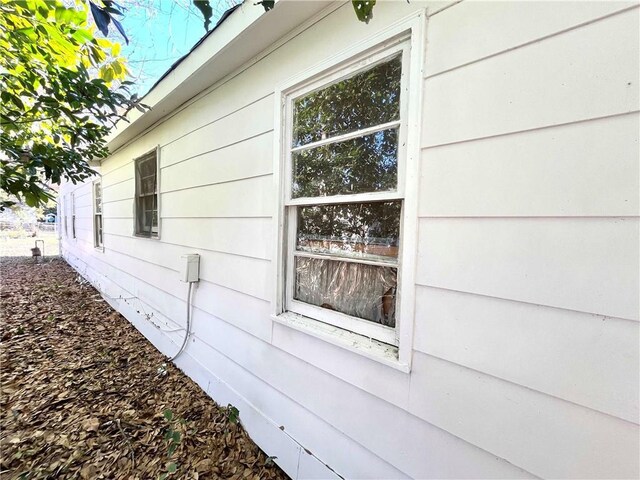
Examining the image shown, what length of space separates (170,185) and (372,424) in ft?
9.40

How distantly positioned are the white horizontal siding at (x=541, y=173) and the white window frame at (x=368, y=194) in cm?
11

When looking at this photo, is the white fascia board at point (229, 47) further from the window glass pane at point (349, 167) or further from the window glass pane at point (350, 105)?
the window glass pane at point (349, 167)

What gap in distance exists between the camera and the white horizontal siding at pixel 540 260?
2.74 feet

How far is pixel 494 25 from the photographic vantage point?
1049 mm

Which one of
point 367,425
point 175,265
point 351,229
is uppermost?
point 351,229

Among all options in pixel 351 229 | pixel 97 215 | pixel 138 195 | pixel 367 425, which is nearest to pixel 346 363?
pixel 367 425

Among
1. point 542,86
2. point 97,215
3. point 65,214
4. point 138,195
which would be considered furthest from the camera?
point 65,214

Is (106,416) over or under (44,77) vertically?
under

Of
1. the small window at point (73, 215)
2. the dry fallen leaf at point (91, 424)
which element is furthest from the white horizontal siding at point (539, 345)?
the small window at point (73, 215)

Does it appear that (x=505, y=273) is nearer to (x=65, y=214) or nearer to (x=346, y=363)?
(x=346, y=363)

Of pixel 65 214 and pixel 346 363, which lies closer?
pixel 346 363

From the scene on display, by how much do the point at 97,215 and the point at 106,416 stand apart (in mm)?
5158

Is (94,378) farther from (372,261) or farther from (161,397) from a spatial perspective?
(372,261)

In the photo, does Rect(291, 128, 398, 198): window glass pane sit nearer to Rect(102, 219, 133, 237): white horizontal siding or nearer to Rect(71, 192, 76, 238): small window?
Rect(102, 219, 133, 237): white horizontal siding
